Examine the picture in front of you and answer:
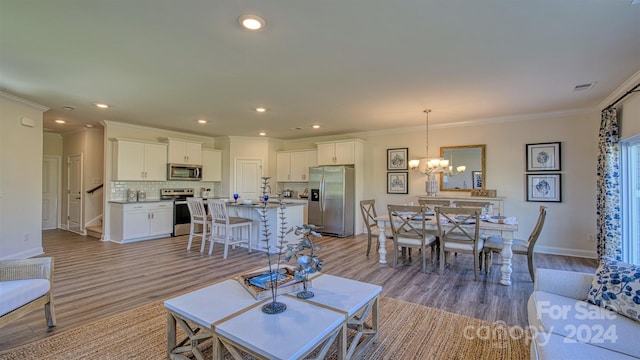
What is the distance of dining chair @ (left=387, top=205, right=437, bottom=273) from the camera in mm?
3949

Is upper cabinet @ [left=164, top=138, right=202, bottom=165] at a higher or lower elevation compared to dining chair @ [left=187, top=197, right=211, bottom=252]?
higher

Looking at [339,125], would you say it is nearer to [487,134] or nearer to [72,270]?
[487,134]

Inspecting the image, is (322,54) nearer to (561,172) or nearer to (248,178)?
(561,172)

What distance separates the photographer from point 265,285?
2.03 metres

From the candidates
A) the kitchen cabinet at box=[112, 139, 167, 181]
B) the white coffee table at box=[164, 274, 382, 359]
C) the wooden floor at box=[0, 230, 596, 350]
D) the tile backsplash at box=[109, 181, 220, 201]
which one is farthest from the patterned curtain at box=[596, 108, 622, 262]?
the kitchen cabinet at box=[112, 139, 167, 181]

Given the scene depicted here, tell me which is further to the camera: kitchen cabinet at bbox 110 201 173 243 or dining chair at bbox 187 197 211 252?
kitchen cabinet at bbox 110 201 173 243

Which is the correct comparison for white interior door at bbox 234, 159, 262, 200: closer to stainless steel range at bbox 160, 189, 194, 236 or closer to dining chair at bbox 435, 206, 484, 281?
stainless steel range at bbox 160, 189, 194, 236

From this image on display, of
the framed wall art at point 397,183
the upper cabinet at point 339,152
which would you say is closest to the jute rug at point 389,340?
the framed wall art at point 397,183

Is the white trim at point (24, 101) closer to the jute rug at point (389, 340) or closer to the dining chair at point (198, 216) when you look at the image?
the dining chair at point (198, 216)

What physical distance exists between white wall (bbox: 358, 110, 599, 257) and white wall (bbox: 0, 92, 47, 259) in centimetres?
699

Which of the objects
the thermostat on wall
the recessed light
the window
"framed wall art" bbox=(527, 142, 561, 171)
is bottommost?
the window

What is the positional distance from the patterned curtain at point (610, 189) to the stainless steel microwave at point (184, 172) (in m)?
7.74

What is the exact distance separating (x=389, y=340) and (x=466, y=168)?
4.43 meters

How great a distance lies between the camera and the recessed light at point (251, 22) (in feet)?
7.01
